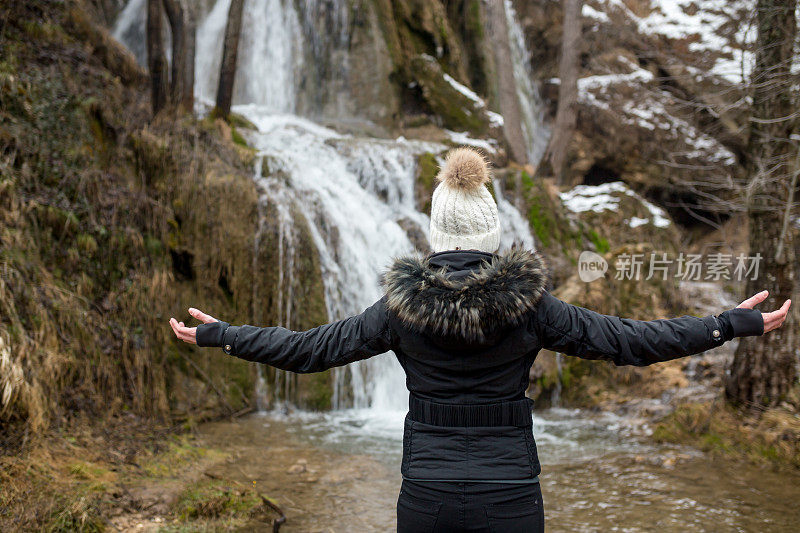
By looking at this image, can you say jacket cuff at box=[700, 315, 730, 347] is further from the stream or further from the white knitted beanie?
the stream

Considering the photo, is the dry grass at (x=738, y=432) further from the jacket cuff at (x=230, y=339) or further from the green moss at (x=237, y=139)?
the green moss at (x=237, y=139)

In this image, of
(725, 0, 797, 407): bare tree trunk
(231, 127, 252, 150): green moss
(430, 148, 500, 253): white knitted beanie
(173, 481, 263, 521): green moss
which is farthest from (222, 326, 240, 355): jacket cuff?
(231, 127, 252, 150): green moss

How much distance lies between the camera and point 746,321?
2227 mm

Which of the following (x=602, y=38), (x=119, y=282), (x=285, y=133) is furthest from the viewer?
(x=602, y=38)

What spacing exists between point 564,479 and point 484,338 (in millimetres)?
3930

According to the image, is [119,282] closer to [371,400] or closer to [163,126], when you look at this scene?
[163,126]

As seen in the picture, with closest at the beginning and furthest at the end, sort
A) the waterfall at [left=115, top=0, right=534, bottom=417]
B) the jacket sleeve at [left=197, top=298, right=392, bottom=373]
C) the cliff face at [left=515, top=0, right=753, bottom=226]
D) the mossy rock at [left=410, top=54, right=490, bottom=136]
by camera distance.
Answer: the jacket sleeve at [left=197, top=298, right=392, bottom=373] → the waterfall at [left=115, top=0, right=534, bottom=417] → the mossy rock at [left=410, top=54, right=490, bottom=136] → the cliff face at [left=515, top=0, right=753, bottom=226]

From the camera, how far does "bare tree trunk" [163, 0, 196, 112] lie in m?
9.76

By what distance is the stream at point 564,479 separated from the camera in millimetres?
4574

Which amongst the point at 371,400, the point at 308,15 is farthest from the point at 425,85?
the point at 371,400

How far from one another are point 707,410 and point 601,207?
7.37 m

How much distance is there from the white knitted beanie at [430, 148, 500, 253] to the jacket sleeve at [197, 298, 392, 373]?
367 mm

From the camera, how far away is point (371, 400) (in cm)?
798

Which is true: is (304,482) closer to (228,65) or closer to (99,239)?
(99,239)
